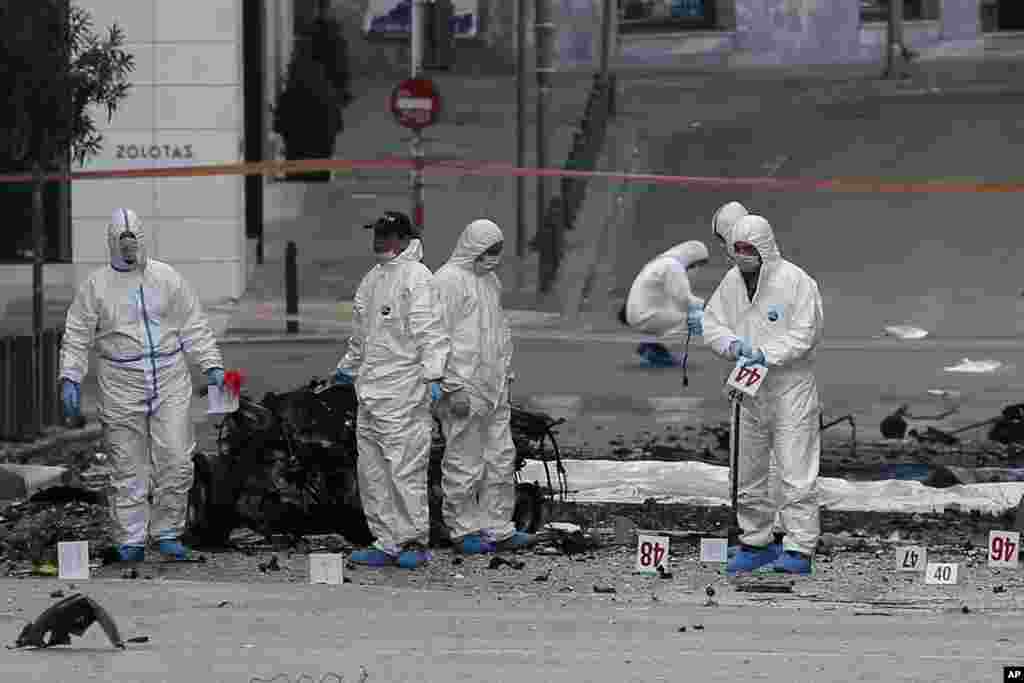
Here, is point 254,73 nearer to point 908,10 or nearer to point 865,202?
point 865,202

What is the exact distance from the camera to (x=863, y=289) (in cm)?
2631

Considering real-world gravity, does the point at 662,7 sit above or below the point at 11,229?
above

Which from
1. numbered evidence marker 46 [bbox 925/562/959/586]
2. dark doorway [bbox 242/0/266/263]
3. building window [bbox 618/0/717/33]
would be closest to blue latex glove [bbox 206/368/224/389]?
numbered evidence marker 46 [bbox 925/562/959/586]

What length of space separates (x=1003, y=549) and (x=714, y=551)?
140 cm

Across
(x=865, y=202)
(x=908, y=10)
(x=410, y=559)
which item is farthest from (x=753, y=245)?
(x=908, y=10)

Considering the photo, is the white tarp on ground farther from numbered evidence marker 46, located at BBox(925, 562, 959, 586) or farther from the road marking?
the road marking

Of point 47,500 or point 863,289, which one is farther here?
point 863,289

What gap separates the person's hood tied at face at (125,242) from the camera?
40.1 ft

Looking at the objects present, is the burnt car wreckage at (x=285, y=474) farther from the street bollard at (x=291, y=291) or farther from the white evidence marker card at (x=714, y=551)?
the street bollard at (x=291, y=291)

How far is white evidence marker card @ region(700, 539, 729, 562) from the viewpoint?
11.9 metres

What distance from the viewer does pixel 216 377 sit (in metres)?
12.1

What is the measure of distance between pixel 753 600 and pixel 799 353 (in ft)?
4.52

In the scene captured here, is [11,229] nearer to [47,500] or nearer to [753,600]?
[47,500]

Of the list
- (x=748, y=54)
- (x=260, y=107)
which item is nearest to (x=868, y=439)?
(x=260, y=107)
